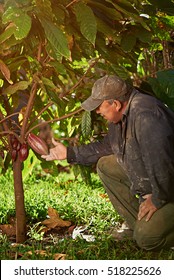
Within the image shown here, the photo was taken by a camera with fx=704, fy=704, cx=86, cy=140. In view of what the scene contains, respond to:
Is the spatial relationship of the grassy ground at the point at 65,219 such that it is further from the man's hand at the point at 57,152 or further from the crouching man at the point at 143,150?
the man's hand at the point at 57,152

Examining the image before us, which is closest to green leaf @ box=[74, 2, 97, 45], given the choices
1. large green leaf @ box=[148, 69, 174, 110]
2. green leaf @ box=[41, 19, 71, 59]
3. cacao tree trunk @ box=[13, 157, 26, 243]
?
green leaf @ box=[41, 19, 71, 59]

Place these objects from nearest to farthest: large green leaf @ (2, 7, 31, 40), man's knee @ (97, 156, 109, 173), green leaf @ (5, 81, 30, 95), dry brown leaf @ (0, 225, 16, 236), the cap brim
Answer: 1. large green leaf @ (2, 7, 31, 40)
2. green leaf @ (5, 81, 30, 95)
3. the cap brim
4. man's knee @ (97, 156, 109, 173)
5. dry brown leaf @ (0, 225, 16, 236)

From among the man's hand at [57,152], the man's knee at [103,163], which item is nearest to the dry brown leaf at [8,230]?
the man's hand at [57,152]

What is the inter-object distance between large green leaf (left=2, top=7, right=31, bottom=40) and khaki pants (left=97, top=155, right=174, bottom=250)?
1.33 metres

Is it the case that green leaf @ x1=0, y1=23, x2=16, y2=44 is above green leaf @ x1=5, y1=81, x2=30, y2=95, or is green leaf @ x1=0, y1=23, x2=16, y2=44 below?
above

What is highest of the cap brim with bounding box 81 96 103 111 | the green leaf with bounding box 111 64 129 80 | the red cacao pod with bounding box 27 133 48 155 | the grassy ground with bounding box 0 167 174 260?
the green leaf with bounding box 111 64 129 80

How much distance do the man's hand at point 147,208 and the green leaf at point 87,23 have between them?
1.03 m

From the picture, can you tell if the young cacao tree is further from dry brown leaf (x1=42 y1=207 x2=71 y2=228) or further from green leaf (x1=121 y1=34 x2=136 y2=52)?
dry brown leaf (x1=42 y1=207 x2=71 y2=228)

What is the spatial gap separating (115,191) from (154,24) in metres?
1.06

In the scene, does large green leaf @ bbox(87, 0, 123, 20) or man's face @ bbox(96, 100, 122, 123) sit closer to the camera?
large green leaf @ bbox(87, 0, 123, 20)

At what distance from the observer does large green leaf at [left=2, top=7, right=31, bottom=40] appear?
122 inches

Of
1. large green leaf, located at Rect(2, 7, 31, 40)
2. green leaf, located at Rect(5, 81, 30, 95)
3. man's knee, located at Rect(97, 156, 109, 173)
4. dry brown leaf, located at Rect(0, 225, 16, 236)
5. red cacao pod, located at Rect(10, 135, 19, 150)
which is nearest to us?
large green leaf, located at Rect(2, 7, 31, 40)

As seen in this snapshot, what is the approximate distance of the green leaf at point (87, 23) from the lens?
11.0ft

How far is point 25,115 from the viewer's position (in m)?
4.05
